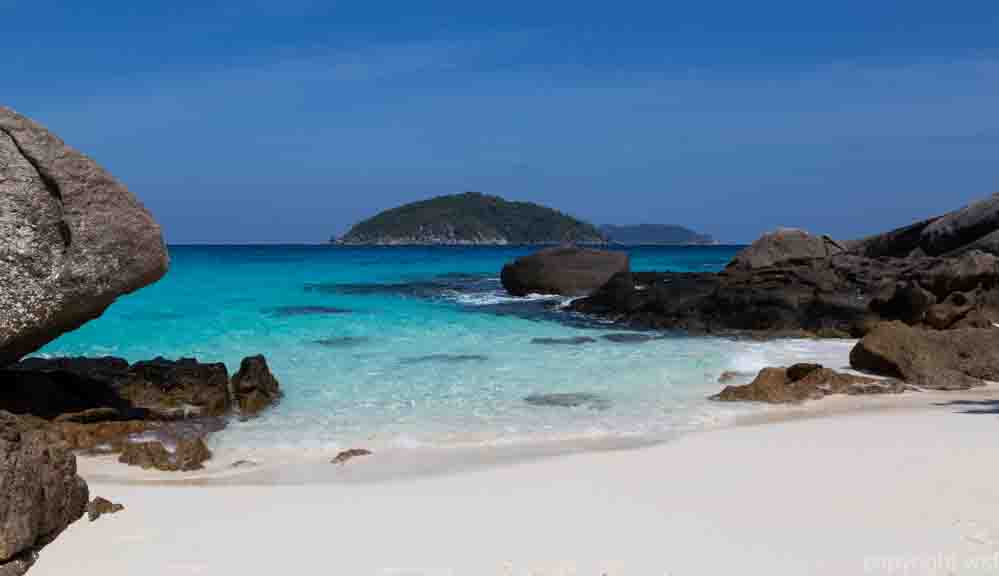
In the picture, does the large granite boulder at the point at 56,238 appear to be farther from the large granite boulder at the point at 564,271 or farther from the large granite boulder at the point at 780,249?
the large granite boulder at the point at 780,249

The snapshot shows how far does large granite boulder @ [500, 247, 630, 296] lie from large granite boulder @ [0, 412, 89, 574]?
21069 mm

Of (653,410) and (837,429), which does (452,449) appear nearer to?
(653,410)

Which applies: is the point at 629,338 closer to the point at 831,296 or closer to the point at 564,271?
the point at 831,296

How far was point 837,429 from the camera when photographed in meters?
6.99

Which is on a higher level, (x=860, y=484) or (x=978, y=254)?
(x=978, y=254)

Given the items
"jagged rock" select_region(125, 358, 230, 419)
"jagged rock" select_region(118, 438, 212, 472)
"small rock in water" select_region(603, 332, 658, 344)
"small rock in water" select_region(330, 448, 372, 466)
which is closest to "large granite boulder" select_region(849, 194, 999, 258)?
"small rock in water" select_region(603, 332, 658, 344)

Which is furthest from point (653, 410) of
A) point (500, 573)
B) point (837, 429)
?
point (500, 573)

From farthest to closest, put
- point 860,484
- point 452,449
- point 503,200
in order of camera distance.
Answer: point 503,200
point 452,449
point 860,484

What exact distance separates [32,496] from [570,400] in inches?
233

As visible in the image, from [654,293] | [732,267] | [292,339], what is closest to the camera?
[292,339]

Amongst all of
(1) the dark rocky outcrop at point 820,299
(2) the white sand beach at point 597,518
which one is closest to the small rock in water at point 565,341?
(1) the dark rocky outcrop at point 820,299

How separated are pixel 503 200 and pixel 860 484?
164 m

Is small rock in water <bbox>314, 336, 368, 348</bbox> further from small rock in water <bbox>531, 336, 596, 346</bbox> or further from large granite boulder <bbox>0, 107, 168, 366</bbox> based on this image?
large granite boulder <bbox>0, 107, 168, 366</bbox>

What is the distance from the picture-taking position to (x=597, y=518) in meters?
4.50
